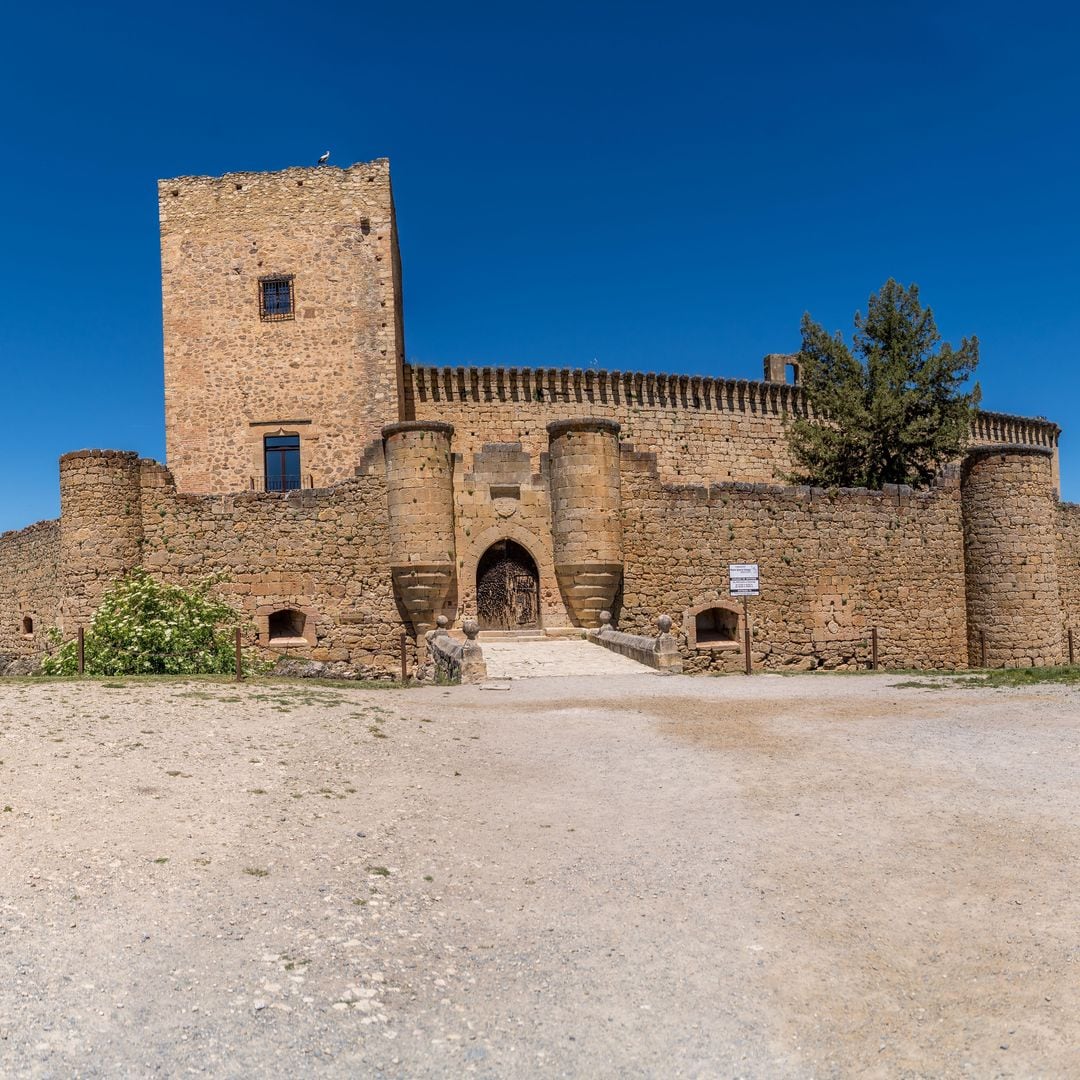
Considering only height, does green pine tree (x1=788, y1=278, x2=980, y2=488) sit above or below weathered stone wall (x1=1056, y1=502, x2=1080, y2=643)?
above

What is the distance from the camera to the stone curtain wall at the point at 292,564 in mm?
19547

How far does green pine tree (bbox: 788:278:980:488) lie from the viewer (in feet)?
89.2

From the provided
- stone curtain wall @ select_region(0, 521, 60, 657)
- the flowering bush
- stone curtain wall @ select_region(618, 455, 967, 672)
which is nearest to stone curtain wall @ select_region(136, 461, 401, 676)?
the flowering bush

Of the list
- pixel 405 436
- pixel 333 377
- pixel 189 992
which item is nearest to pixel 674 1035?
pixel 189 992

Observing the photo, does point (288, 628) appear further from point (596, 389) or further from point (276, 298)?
point (596, 389)

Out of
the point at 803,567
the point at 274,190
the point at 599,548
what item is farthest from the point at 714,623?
the point at 274,190

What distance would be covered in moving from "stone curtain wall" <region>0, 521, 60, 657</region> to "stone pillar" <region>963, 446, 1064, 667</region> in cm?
2003

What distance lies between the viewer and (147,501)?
19.6 meters

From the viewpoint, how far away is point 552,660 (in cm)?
1731

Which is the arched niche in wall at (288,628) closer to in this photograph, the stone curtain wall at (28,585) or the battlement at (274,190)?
the stone curtain wall at (28,585)

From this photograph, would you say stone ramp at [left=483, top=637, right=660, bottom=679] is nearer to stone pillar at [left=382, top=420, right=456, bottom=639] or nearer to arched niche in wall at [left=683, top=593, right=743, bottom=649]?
stone pillar at [left=382, top=420, right=456, bottom=639]

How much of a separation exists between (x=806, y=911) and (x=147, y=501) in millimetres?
16806

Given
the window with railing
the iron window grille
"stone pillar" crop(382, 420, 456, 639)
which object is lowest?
"stone pillar" crop(382, 420, 456, 639)

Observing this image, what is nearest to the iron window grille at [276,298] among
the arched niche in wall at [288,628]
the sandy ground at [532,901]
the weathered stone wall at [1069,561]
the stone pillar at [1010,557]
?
the arched niche in wall at [288,628]
